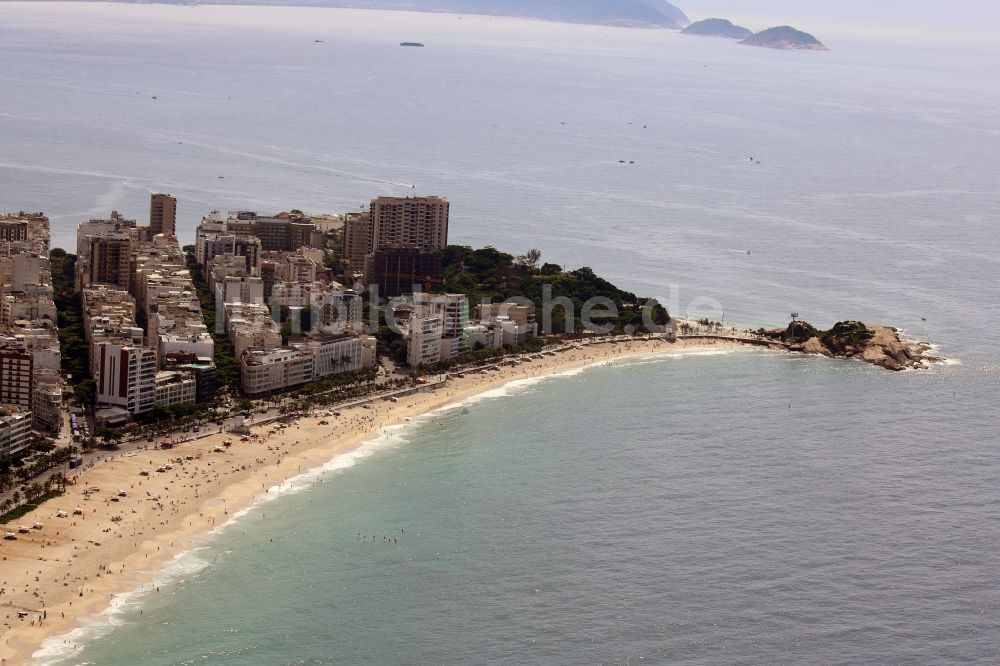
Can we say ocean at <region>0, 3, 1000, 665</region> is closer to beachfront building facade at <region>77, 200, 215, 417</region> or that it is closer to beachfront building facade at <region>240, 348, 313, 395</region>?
beachfront building facade at <region>240, 348, 313, 395</region>

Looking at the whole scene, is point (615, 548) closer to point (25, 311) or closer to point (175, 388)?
point (175, 388)

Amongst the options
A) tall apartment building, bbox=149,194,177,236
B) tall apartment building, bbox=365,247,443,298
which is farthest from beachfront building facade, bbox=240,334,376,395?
tall apartment building, bbox=149,194,177,236

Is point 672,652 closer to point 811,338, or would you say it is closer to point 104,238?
point 811,338

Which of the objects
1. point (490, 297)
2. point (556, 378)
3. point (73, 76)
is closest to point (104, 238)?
point (490, 297)

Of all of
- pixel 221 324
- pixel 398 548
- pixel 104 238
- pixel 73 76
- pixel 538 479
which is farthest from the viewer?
pixel 73 76

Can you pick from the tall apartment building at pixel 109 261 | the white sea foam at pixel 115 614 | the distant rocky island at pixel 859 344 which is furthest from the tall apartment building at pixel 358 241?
the white sea foam at pixel 115 614

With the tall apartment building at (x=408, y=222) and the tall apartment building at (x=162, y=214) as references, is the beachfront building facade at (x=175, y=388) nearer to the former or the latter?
the tall apartment building at (x=408, y=222)
